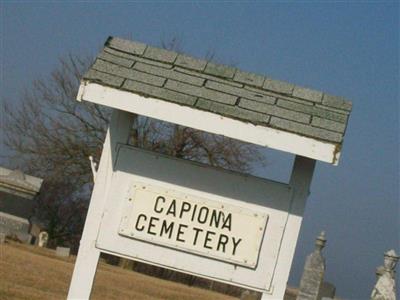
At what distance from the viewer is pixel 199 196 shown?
696 centimetres

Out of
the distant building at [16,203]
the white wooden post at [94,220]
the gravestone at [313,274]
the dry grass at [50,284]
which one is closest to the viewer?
the white wooden post at [94,220]

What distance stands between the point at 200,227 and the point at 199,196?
217 mm

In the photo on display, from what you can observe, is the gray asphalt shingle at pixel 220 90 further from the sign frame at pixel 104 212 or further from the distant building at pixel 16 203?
the distant building at pixel 16 203

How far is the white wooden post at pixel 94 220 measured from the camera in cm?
702

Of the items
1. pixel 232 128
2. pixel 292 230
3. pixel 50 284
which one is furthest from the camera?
pixel 50 284

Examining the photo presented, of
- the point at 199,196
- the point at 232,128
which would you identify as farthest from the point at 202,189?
the point at 232,128

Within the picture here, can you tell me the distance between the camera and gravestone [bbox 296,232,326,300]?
1920 cm

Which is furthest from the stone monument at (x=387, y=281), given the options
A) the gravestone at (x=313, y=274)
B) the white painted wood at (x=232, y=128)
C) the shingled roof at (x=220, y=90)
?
the white painted wood at (x=232, y=128)

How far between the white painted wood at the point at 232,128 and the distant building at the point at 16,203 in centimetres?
2489

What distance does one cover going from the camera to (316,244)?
20.1m

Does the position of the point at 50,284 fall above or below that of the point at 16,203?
below

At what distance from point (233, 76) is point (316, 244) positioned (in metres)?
13.2

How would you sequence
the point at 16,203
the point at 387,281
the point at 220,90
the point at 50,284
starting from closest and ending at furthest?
the point at 220,90 < the point at 387,281 < the point at 50,284 < the point at 16,203

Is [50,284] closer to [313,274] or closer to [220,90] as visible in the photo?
[313,274]
